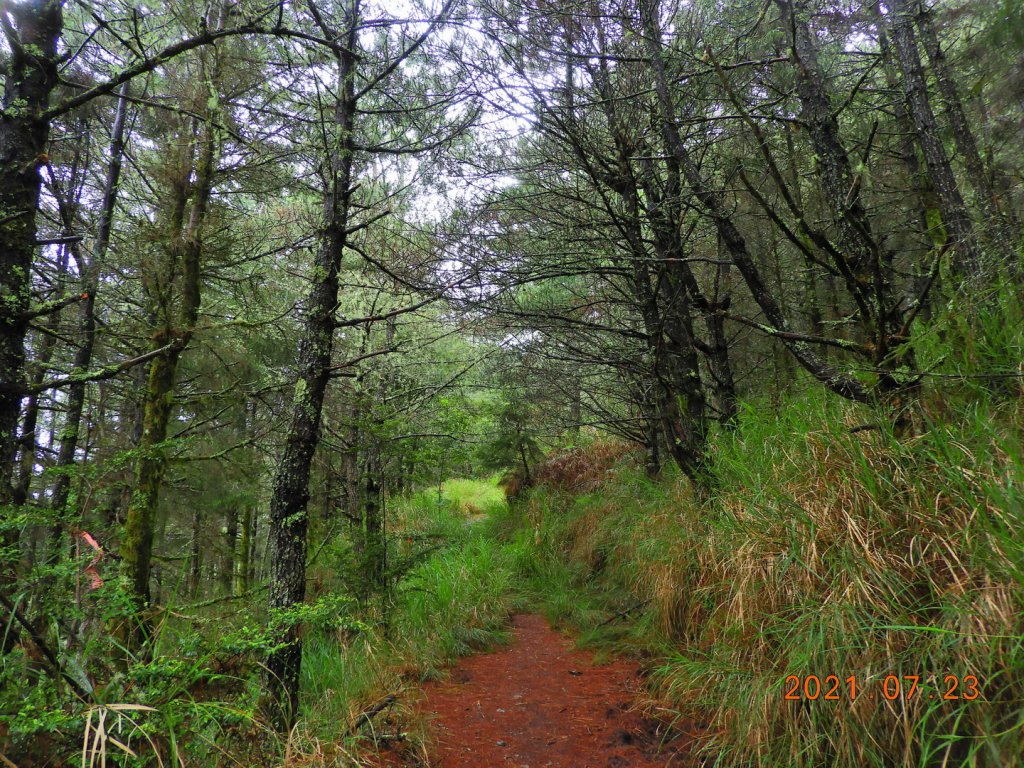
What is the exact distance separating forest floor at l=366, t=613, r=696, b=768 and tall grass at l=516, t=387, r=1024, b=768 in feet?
1.03

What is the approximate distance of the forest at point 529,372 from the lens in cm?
209

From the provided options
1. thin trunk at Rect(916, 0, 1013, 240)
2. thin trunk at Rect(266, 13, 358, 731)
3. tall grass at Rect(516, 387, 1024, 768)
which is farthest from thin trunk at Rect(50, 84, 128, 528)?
thin trunk at Rect(916, 0, 1013, 240)

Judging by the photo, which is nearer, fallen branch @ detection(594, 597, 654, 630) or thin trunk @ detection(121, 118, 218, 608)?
thin trunk @ detection(121, 118, 218, 608)

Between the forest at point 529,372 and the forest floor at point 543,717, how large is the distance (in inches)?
3.4

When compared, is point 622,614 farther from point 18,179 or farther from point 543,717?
point 18,179

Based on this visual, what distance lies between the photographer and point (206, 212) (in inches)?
200

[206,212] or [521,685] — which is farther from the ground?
[206,212]

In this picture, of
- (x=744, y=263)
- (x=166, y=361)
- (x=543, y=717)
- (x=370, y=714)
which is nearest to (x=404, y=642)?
(x=370, y=714)

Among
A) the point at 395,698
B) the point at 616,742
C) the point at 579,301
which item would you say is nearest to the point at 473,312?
the point at 579,301

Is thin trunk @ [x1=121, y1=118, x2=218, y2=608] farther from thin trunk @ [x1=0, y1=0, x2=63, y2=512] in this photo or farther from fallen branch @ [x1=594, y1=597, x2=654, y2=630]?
fallen branch @ [x1=594, y1=597, x2=654, y2=630]

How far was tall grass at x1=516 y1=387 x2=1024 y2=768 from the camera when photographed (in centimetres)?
174

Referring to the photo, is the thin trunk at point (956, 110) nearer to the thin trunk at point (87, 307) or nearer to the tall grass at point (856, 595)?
the tall grass at point (856, 595)

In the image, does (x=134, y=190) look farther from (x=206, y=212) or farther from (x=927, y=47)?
(x=927, y=47)

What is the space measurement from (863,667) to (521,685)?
2.87 m
